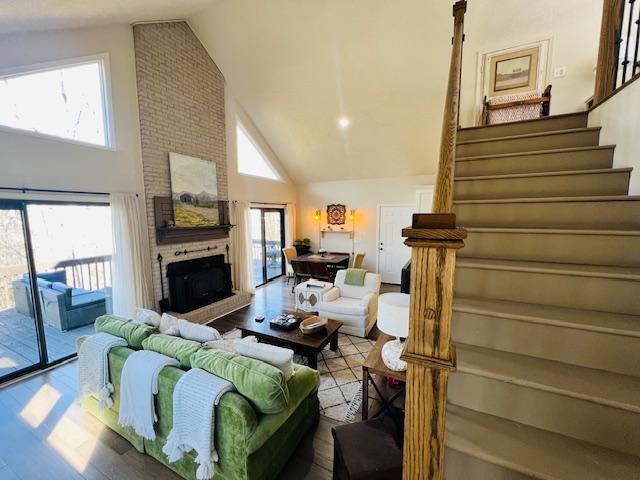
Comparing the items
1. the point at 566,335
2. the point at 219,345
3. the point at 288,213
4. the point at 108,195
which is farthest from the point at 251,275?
the point at 566,335

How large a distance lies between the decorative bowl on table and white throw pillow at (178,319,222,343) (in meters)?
1.15

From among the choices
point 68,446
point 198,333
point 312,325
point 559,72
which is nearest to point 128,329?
point 198,333

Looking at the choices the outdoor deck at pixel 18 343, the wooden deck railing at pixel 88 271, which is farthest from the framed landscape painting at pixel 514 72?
the outdoor deck at pixel 18 343

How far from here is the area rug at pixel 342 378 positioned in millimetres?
2537

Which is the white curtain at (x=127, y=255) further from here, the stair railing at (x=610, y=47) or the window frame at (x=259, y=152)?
the stair railing at (x=610, y=47)

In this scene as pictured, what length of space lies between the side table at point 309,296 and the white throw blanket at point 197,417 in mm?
2650

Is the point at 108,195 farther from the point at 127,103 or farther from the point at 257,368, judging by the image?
the point at 257,368

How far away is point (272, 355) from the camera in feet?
6.34

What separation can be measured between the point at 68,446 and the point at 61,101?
12.6 feet

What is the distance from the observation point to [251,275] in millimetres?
6082

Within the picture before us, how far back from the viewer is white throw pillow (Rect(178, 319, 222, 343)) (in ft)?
7.49

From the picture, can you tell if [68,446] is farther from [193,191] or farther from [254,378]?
[193,191]

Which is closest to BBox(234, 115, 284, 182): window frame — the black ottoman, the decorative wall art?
the decorative wall art

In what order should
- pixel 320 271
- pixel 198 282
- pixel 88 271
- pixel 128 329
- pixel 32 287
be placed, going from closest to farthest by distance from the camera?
pixel 128 329 → pixel 32 287 → pixel 88 271 → pixel 198 282 → pixel 320 271
